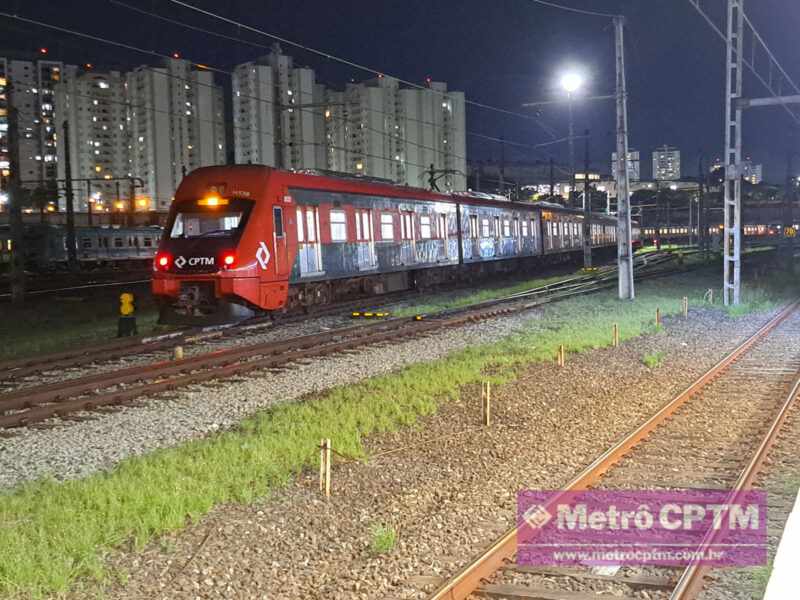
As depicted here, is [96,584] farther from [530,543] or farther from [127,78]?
[127,78]

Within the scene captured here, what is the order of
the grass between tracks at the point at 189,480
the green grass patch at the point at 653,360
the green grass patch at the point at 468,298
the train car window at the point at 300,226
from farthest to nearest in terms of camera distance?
the green grass patch at the point at 468,298 < the train car window at the point at 300,226 < the green grass patch at the point at 653,360 < the grass between tracks at the point at 189,480

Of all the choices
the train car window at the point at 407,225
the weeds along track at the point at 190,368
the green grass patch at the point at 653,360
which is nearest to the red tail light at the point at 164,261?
the weeds along track at the point at 190,368

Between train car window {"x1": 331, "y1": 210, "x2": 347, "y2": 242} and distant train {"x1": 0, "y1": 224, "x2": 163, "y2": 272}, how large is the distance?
32.7 metres

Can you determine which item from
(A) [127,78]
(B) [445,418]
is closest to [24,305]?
(B) [445,418]

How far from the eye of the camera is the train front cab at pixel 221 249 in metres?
15.2

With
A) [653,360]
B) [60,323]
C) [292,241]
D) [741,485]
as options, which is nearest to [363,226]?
[292,241]

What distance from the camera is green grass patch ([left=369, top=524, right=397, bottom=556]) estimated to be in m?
5.29

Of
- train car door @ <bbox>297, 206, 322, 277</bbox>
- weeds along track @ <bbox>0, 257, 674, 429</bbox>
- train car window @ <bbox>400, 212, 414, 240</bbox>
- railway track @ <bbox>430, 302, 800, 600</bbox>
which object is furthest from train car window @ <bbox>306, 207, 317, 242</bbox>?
railway track @ <bbox>430, 302, 800, 600</bbox>

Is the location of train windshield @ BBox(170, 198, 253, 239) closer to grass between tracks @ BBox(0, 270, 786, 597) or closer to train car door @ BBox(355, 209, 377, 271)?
train car door @ BBox(355, 209, 377, 271)

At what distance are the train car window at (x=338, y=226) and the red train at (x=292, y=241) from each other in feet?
0.16

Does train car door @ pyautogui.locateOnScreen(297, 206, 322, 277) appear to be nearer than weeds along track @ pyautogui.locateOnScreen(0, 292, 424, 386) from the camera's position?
No

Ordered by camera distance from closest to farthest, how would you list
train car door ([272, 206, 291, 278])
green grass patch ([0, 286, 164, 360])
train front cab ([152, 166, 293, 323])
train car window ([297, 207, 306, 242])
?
train front cab ([152, 166, 293, 323]) → green grass patch ([0, 286, 164, 360]) → train car door ([272, 206, 291, 278]) → train car window ([297, 207, 306, 242])

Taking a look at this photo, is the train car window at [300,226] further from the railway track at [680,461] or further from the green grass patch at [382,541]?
the green grass patch at [382,541]

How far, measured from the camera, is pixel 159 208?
106 m
